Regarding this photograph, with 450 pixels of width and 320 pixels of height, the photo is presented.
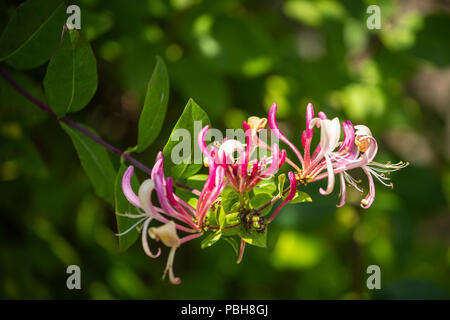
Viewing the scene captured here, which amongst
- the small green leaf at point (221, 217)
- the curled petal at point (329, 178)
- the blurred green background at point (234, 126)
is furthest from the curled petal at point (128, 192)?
the blurred green background at point (234, 126)

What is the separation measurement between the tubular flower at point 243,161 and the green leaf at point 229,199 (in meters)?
0.02

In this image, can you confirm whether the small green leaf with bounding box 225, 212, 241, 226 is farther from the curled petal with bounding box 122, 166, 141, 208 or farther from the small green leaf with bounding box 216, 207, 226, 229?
the curled petal with bounding box 122, 166, 141, 208

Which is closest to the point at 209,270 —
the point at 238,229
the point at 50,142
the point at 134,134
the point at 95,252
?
the point at 95,252

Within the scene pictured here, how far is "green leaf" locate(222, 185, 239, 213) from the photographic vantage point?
1.91ft

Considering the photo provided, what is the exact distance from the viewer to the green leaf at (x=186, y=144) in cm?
61

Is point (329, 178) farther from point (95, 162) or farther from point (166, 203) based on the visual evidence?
point (95, 162)

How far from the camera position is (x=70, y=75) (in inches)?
26.4

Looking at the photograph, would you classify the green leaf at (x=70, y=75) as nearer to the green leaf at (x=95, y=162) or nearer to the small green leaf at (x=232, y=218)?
the green leaf at (x=95, y=162)

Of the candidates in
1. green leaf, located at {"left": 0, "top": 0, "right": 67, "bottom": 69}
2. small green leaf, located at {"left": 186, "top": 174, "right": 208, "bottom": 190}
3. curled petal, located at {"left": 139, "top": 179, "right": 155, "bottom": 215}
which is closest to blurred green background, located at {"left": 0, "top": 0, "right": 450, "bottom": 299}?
green leaf, located at {"left": 0, "top": 0, "right": 67, "bottom": 69}

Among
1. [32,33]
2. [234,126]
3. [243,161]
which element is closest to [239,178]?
[243,161]

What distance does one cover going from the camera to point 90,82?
688 mm

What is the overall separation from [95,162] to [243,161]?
28 cm

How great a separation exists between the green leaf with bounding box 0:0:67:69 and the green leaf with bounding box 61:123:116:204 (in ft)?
0.46

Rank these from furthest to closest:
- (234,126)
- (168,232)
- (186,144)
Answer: (234,126) < (186,144) < (168,232)
